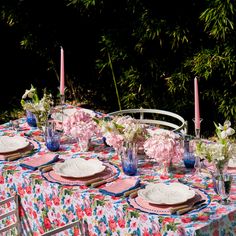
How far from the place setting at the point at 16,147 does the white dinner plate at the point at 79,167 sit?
0.34 metres

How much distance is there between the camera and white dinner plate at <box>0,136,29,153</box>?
3.79m

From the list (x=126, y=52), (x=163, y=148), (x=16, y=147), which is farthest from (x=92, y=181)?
(x=126, y=52)

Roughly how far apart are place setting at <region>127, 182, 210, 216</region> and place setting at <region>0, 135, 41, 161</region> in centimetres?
89

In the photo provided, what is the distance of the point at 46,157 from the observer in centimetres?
368

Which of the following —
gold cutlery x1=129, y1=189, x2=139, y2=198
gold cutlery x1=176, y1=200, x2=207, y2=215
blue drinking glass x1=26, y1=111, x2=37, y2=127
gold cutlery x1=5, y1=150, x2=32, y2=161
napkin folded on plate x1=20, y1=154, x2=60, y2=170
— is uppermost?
blue drinking glass x1=26, y1=111, x2=37, y2=127

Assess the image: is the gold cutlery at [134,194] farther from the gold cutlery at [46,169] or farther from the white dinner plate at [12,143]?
the white dinner plate at [12,143]

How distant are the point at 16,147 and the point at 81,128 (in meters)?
0.42

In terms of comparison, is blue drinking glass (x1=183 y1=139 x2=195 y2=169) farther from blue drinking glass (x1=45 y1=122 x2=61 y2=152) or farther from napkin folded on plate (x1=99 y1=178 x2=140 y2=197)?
blue drinking glass (x1=45 y1=122 x2=61 y2=152)

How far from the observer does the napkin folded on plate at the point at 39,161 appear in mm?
3546

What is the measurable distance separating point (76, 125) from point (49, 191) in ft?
1.72

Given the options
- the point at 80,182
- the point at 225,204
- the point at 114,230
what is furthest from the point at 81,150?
the point at 225,204

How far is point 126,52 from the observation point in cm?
641

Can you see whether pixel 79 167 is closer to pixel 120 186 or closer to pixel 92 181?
pixel 92 181

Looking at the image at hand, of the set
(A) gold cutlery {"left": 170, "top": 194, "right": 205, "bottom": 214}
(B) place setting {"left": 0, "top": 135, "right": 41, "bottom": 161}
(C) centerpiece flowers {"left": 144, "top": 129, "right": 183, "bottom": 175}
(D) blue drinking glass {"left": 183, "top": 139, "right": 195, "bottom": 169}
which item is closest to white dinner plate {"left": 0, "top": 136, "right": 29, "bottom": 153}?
(B) place setting {"left": 0, "top": 135, "right": 41, "bottom": 161}
